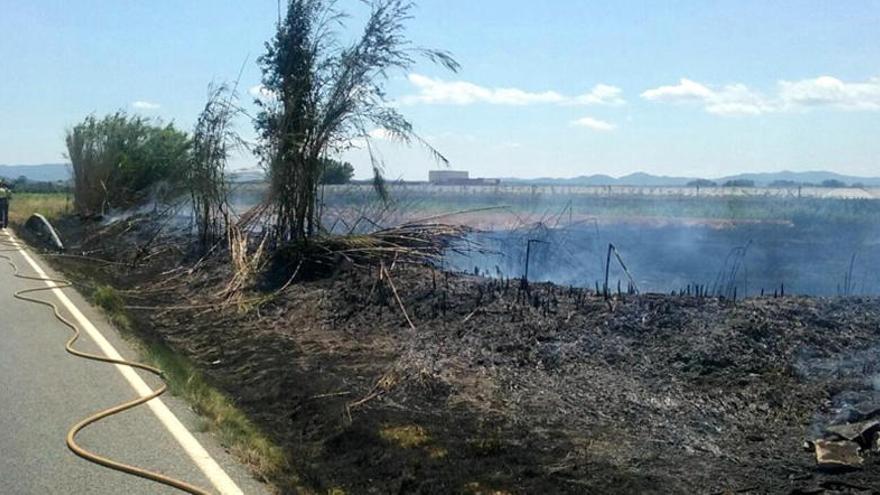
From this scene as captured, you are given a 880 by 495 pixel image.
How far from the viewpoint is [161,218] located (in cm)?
2331

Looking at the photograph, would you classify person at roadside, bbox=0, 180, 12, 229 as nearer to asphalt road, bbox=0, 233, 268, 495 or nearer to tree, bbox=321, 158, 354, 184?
tree, bbox=321, 158, 354, 184

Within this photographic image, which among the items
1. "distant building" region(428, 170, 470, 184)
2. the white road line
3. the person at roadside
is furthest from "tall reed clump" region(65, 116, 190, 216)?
the white road line

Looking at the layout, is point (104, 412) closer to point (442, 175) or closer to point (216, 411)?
point (216, 411)

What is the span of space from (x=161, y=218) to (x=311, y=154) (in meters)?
9.45

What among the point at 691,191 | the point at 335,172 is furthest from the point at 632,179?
the point at 335,172

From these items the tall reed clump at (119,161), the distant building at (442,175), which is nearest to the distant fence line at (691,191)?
the distant building at (442,175)

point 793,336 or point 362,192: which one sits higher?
point 362,192

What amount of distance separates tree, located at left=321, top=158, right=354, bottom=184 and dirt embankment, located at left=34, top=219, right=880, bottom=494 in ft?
15.4

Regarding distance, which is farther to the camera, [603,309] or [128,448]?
[603,309]

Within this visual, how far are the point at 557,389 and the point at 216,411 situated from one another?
3012 millimetres

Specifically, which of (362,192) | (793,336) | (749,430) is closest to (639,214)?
(362,192)

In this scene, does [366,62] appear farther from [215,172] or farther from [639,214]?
[639,214]

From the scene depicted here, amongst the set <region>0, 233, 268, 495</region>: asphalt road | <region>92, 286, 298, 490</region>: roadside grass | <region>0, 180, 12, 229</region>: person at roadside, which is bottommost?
<region>92, 286, 298, 490</region>: roadside grass

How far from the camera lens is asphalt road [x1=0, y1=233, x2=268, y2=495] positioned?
579 cm
